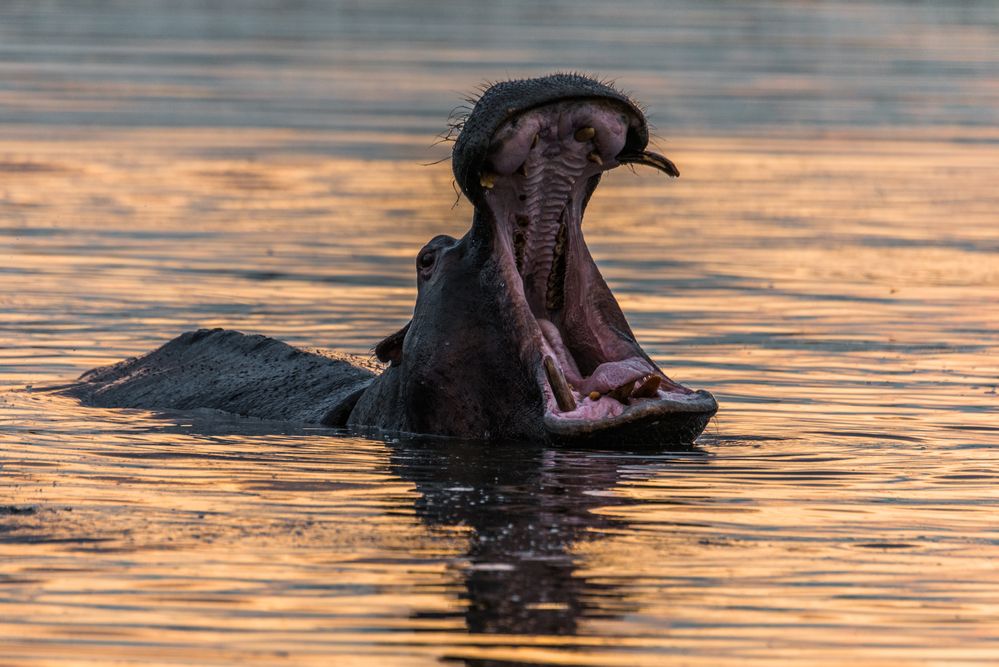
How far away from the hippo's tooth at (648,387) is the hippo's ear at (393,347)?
1290 millimetres

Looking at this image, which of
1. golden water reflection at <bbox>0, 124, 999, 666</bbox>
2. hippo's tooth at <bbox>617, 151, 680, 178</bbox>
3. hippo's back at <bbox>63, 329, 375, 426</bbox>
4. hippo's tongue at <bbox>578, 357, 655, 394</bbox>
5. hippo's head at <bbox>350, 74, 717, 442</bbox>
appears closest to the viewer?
golden water reflection at <bbox>0, 124, 999, 666</bbox>

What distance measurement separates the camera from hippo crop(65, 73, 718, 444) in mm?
10469

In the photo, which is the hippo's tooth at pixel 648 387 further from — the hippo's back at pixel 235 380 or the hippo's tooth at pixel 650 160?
the hippo's back at pixel 235 380

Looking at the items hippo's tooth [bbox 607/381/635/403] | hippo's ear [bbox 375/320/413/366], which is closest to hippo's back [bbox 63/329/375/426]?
hippo's ear [bbox 375/320/413/366]

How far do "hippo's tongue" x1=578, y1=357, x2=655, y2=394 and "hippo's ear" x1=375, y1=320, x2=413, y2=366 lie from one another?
38.7 inches

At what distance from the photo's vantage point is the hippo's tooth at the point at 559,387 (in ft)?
34.5

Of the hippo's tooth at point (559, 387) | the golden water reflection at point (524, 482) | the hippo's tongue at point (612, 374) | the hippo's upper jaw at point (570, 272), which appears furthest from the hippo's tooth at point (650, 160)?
the golden water reflection at point (524, 482)

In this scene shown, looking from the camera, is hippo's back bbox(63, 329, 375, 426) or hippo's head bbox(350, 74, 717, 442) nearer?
hippo's head bbox(350, 74, 717, 442)

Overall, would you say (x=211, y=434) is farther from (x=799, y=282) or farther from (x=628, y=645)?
(x=799, y=282)

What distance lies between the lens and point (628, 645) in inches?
291

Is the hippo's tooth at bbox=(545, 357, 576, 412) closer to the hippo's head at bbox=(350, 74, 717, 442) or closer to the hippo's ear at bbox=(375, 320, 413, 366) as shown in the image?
the hippo's head at bbox=(350, 74, 717, 442)

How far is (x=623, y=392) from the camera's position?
1061 cm

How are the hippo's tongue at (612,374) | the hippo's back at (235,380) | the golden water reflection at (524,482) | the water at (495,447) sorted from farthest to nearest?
the hippo's back at (235,380) < the hippo's tongue at (612,374) < the water at (495,447) < the golden water reflection at (524,482)

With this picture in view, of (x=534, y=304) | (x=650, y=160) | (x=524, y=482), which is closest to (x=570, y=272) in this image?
(x=534, y=304)
